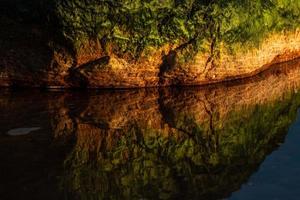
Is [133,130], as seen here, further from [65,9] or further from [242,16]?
[242,16]

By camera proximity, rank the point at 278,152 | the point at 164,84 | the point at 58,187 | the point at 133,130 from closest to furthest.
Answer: the point at 58,187 → the point at 278,152 → the point at 133,130 → the point at 164,84

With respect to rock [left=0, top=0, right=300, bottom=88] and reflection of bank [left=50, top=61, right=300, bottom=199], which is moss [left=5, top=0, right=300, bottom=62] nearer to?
rock [left=0, top=0, right=300, bottom=88]

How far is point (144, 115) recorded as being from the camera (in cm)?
830

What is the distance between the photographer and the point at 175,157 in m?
6.88

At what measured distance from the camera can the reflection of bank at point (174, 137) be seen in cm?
617

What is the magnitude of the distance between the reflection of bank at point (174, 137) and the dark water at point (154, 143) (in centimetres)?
1

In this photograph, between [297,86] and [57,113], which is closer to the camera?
[57,113]

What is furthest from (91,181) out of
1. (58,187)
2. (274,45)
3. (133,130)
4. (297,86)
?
(274,45)

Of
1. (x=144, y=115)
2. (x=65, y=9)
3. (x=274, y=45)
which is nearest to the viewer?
(x=144, y=115)

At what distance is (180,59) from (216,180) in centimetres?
369

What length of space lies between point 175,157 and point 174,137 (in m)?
0.67

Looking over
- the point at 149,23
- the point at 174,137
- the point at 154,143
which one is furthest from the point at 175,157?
the point at 149,23

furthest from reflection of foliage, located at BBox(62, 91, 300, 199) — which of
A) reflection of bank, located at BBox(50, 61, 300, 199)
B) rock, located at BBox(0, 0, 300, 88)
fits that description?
rock, located at BBox(0, 0, 300, 88)

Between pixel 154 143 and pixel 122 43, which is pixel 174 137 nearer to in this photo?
pixel 154 143
